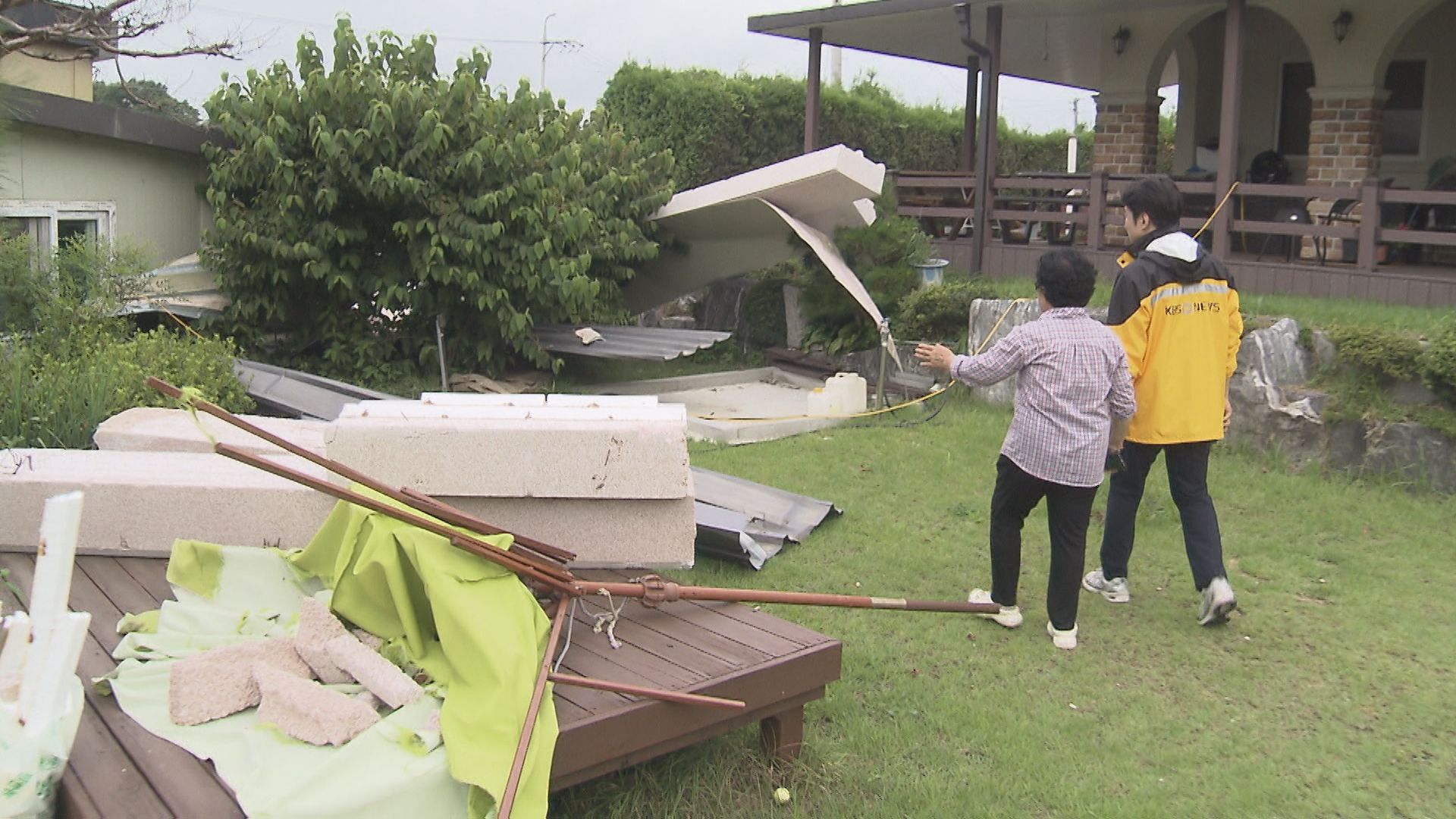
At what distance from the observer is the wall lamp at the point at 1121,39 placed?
45.8ft

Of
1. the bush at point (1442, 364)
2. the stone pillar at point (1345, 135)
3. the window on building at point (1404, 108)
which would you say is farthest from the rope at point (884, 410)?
the window on building at point (1404, 108)

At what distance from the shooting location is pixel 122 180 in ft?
28.7

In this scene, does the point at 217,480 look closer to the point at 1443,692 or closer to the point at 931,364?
the point at 931,364

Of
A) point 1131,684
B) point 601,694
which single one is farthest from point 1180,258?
point 601,694

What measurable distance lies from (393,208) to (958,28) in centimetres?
666

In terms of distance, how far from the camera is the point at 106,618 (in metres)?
3.86

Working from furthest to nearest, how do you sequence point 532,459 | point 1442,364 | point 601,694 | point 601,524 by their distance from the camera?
point 1442,364 → point 601,524 → point 532,459 → point 601,694

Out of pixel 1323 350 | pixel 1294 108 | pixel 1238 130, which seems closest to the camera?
pixel 1323 350

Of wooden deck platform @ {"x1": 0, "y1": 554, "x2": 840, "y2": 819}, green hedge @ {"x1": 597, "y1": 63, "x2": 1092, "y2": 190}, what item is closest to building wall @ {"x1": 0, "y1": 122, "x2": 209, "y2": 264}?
wooden deck platform @ {"x1": 0, "y1": 554, "x2": 840, "y2": 819}

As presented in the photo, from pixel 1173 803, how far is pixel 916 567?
2.24 m

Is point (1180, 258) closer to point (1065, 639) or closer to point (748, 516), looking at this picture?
point (1065, 639)

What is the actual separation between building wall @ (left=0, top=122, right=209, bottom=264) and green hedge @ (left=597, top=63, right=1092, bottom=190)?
18.4 feet

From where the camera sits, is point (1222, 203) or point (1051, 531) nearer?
point (1051, 531)

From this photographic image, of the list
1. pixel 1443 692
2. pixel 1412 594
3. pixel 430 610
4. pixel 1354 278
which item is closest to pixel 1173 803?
pixel 1443 692
